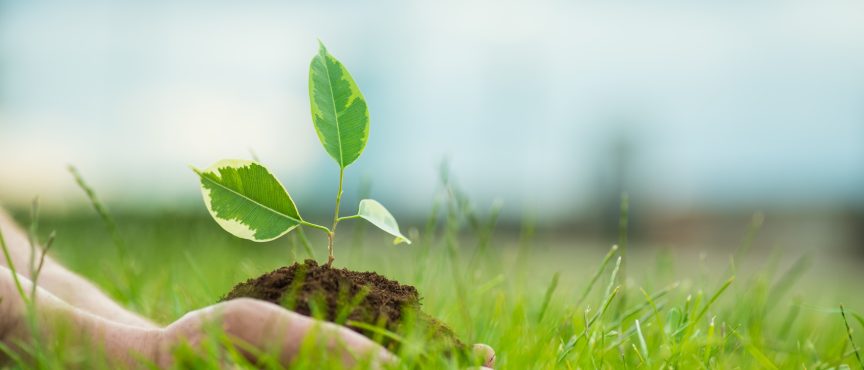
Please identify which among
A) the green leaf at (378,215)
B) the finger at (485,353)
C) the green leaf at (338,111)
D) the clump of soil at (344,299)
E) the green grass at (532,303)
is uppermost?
the green leaf at (338,111)

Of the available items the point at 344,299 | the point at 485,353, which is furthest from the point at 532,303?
the point at 344,299

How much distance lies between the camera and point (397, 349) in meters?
0.95

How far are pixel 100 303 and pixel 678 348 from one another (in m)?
1.12

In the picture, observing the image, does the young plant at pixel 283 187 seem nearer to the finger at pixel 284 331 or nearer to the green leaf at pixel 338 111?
the green leaf at pixel 338 111

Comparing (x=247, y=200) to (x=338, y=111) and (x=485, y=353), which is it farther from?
(x=485, y=353)

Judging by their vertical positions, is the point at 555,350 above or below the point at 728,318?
above

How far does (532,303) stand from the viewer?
1.94 metres

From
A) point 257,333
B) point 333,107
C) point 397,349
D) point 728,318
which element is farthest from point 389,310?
point 728,318

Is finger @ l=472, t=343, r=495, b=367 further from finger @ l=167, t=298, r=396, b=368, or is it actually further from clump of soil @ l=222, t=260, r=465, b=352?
finger @ l=167, t=298, r=396, b=368

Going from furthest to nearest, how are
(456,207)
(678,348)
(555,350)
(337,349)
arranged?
1. (456,207)
2. (555,350)
3. (678,348)
4. (337,349)

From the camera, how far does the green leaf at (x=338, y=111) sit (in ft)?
3.30

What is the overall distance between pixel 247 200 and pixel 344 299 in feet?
0.64

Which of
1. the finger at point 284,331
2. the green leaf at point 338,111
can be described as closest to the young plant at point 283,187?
the green leaf at point 338,111

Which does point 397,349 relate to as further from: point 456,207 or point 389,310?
point 456,207
